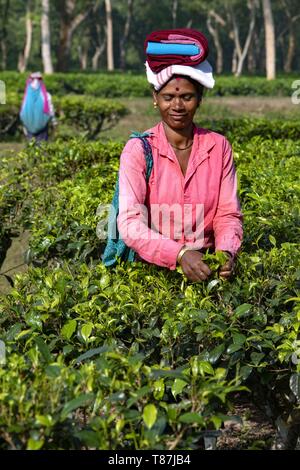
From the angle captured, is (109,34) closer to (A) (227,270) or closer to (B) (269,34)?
(B) (269,34)

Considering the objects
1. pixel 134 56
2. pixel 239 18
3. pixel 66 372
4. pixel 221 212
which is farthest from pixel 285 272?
pixel 134 56

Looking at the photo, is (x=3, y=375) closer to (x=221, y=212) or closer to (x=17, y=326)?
(x=17, y=326)

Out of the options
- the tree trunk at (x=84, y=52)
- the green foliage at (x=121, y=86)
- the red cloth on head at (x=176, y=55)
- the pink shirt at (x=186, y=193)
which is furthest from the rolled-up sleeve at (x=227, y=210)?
the tree trunk at (x=84, y=52)

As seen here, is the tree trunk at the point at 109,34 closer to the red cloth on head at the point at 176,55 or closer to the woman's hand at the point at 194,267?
the red cloth on head at the point at 176,55

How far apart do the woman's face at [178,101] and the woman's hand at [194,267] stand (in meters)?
0.66

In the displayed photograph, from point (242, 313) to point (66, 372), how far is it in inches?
36.4

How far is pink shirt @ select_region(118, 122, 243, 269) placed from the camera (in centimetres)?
363

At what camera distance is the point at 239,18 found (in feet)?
209

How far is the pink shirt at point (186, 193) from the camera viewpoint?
3.63m

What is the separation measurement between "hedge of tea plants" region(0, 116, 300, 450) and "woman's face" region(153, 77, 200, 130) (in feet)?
2.12

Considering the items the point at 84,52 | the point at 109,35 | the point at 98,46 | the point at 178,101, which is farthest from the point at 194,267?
the point at 98,46

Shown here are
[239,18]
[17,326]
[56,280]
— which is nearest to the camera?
[17,326]

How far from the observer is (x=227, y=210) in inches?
150

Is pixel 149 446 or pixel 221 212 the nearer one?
pixel 149 446
